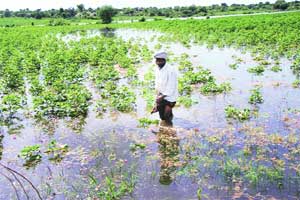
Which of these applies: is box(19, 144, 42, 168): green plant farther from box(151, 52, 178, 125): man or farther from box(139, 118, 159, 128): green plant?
box(151, 52, 178, 125): man

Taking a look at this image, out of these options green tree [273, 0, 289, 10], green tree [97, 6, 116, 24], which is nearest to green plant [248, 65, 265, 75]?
green tree [97, 6, 116, 24]

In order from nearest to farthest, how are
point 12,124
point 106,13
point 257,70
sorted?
point 12,124 < point 257,70 < point 106,13

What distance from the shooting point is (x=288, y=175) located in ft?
21.3

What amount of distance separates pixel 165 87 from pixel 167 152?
208 centimetres

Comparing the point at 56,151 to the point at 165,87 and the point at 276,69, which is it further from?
the point at 276,69

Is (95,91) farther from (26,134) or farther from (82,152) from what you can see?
(82,152)

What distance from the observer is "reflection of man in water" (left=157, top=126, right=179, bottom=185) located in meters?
6.85

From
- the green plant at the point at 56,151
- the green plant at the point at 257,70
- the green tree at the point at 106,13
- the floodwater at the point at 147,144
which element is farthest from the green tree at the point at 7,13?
the green plant at the point at 56,151

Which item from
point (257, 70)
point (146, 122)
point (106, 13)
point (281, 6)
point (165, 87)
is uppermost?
point (281, 6)

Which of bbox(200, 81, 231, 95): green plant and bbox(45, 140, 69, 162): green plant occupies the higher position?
bbox(200, 81, 231, 95): green plant

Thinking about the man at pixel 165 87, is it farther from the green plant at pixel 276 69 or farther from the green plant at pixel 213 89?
the green plant at pixel 276 69

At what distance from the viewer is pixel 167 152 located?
7875 millimetres

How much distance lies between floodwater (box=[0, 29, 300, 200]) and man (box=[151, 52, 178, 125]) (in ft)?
1.40

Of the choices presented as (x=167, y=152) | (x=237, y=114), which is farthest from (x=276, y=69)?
(x=167, y=152)
